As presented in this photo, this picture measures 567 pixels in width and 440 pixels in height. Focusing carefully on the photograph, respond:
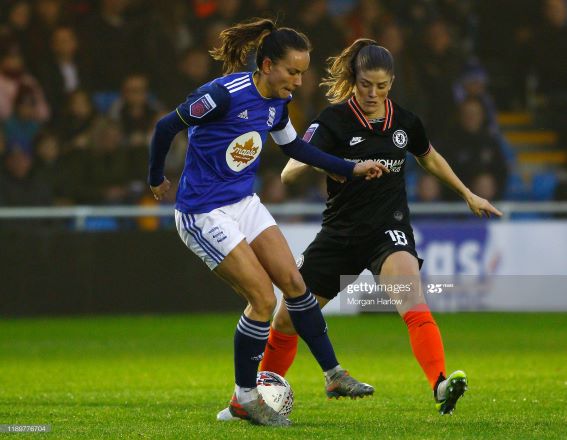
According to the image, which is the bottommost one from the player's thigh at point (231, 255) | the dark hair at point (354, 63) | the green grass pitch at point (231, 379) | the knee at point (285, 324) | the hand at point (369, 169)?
the green grass pitch at point (231, 379)

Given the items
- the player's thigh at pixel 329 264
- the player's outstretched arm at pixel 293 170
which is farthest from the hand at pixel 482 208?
the player's outstretched arm at pixel 293 170

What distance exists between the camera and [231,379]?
8.12 metres

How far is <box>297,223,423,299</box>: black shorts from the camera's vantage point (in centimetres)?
618

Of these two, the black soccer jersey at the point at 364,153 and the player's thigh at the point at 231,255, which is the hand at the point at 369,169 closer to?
the black soccer jersey at the point at 364,153

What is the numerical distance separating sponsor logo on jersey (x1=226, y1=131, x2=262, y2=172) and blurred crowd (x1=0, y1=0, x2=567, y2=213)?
8.04m

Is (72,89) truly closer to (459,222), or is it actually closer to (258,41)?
(459,222)

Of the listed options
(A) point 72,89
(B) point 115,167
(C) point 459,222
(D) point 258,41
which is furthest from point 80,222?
(D) point 258,41

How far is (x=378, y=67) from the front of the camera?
6051 mm

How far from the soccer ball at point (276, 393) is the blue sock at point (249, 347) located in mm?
157

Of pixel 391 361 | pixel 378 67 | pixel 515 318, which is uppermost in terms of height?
pixel 378 67

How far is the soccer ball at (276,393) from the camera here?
5.85 metres

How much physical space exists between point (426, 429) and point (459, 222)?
315 inches

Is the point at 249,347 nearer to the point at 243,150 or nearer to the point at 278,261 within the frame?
the point at 278,261

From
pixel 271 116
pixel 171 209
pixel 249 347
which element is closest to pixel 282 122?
pixel 271 116
